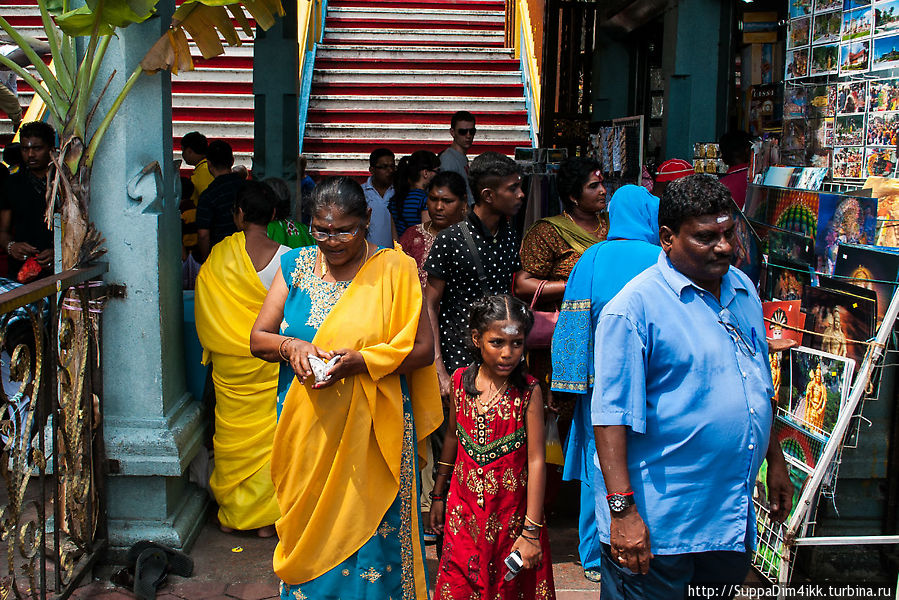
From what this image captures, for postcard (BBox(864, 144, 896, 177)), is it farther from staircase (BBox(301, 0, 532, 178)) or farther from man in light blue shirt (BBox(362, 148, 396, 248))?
staircase (BBox(301, 0, 532, 178))

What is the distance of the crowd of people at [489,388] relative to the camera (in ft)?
8.54

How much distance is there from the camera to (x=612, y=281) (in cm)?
398

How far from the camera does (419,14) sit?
1630 cm

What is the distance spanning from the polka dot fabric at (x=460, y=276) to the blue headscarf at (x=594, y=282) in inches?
19.5

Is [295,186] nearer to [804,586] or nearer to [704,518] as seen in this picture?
[804,586]

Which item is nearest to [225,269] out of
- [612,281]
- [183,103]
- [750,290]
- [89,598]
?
[89,598]

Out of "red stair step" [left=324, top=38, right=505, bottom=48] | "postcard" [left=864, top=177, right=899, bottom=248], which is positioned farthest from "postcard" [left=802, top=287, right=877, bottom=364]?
"red stair step" [left=324, top=38, right=505, bottom=48]

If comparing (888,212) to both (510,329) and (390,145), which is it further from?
(390,145)

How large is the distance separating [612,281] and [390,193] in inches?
192

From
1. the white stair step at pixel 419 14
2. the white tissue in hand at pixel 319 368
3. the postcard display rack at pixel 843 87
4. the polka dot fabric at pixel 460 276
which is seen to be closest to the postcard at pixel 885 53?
the postcard display rack at pixel 843 87

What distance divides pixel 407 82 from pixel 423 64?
2.37 ft

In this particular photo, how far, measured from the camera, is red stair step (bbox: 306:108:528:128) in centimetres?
1334

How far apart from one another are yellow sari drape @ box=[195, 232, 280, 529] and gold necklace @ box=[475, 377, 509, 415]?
174 centimetres

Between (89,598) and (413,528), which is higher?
(413,528)
